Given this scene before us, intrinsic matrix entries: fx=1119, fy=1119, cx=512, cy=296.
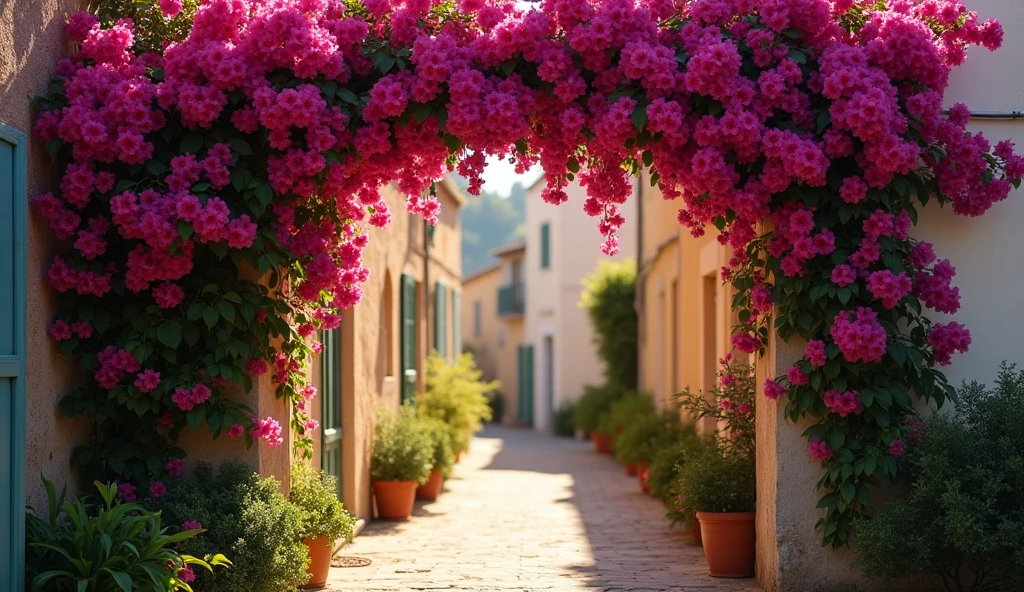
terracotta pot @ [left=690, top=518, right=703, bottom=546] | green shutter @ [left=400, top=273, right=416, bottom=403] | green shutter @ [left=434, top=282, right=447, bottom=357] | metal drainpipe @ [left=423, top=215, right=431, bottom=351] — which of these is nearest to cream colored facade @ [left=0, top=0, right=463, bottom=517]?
green shutter @ [left=400, top=273, right=416, bottom=403]

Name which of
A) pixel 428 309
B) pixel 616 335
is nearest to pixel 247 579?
pixel 428 309

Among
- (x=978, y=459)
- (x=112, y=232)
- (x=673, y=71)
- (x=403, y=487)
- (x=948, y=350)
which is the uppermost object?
(x=673, y=71)

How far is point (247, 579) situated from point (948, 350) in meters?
4.16

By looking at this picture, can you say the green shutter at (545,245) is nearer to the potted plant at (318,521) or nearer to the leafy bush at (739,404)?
the leafy bush at (739,404)

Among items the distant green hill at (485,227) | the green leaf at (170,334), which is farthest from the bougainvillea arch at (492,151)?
the distant green hill at (485,227)

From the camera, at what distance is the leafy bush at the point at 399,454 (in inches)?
425

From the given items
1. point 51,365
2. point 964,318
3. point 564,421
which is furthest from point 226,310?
point 564,421

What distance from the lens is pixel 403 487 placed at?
10.8 metres

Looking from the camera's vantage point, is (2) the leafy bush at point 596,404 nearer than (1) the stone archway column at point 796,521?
No

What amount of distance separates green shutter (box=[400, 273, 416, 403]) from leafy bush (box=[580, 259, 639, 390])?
7317 mm

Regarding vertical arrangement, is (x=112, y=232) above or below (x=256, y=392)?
above

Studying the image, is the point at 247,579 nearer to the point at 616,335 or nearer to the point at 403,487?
the point at 403,487

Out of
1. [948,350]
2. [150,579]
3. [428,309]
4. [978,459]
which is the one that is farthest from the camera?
[428,309]

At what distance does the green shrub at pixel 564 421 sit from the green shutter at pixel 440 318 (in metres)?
6.95
